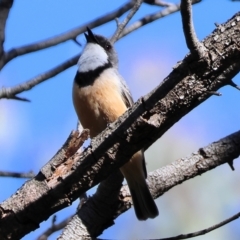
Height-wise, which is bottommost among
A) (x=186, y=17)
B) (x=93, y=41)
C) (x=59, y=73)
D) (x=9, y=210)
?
(x=9, y=210)

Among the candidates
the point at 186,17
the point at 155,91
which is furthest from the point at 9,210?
the point at 186,17

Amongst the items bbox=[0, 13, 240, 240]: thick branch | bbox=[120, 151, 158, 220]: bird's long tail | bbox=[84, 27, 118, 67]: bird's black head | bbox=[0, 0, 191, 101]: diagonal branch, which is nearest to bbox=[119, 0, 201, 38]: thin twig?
bbox=[0, 0, 191, 101]: diagonal branch

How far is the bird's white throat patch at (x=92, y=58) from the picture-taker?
17.1 ft

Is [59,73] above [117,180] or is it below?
above

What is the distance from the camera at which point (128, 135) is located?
2.80 metres

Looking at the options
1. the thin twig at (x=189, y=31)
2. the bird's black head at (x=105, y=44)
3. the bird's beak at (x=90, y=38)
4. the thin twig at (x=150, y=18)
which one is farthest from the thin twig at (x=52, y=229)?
the bird's beak at (x=90, y=38)

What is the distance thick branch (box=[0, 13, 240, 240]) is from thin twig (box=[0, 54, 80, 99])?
1239mm

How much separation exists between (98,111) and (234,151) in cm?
131

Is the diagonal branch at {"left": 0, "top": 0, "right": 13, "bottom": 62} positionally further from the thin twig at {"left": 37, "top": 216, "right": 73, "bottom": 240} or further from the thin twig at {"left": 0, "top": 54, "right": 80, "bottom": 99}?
the thin twig at {"left": 37, "top": 216, "right": 73, "bottom": 240}

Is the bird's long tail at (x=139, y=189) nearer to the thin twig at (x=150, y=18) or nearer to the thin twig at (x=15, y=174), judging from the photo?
the thin twig at (x=15, y=174)

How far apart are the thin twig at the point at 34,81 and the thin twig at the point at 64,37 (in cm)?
20

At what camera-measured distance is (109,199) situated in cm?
388

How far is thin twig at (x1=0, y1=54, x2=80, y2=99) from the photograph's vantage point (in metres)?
4.11

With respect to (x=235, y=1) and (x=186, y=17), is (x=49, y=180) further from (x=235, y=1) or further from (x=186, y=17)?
(x=235, y=1)
